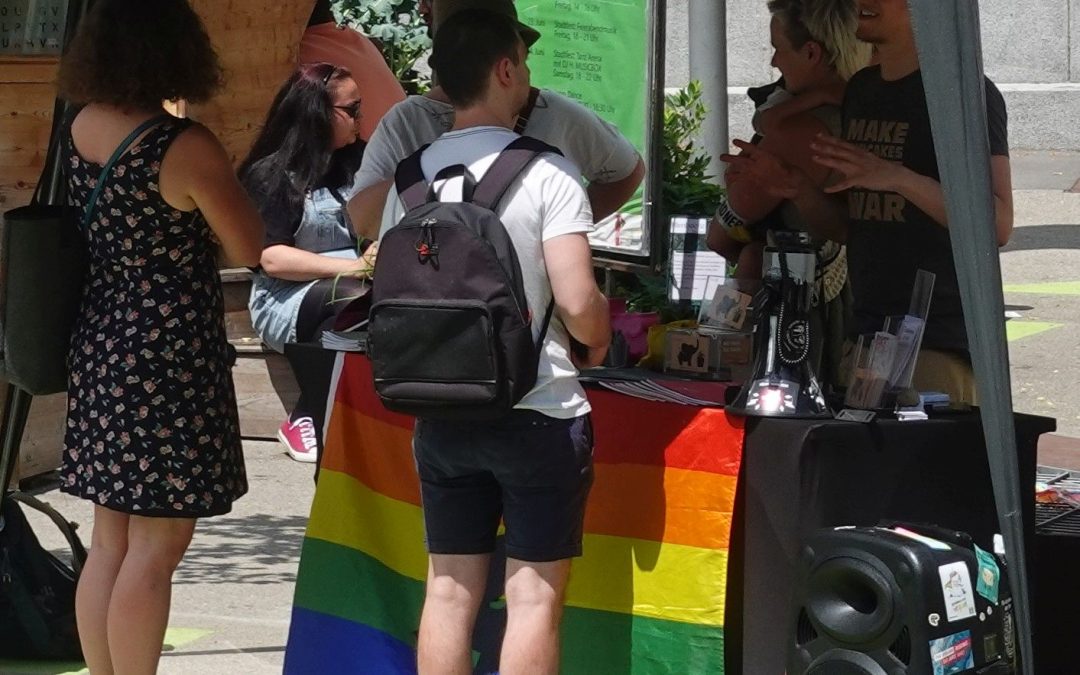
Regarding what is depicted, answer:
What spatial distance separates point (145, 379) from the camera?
12.4 ft

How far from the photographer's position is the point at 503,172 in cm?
334

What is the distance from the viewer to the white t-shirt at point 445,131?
4258 mm

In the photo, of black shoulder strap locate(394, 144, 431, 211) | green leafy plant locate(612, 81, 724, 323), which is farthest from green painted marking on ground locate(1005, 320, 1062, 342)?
black shoulder strap locate(394, 144, 431, 211)

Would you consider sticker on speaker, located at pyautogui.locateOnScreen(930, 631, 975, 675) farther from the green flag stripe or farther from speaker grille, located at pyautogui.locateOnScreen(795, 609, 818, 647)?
the green flag stripe

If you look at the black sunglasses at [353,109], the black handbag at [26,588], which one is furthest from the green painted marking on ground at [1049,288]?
the black handbag at [26,588]

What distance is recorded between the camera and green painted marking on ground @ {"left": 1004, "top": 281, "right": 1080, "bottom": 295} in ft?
33.2

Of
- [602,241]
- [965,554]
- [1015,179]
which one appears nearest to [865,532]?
[965,554]

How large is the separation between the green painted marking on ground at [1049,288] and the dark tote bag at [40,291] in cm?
751

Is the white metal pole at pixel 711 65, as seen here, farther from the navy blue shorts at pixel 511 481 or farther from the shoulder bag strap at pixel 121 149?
the navy blue shorts at pixel 511 481

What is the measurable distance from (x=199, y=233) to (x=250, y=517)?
2888 millimetres

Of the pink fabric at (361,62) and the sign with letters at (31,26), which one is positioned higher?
the sign with letters at (31,26)

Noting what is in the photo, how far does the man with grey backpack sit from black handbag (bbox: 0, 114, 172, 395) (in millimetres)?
853

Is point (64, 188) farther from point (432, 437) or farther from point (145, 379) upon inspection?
point (432, 437)

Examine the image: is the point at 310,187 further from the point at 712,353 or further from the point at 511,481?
the point at 511,481
